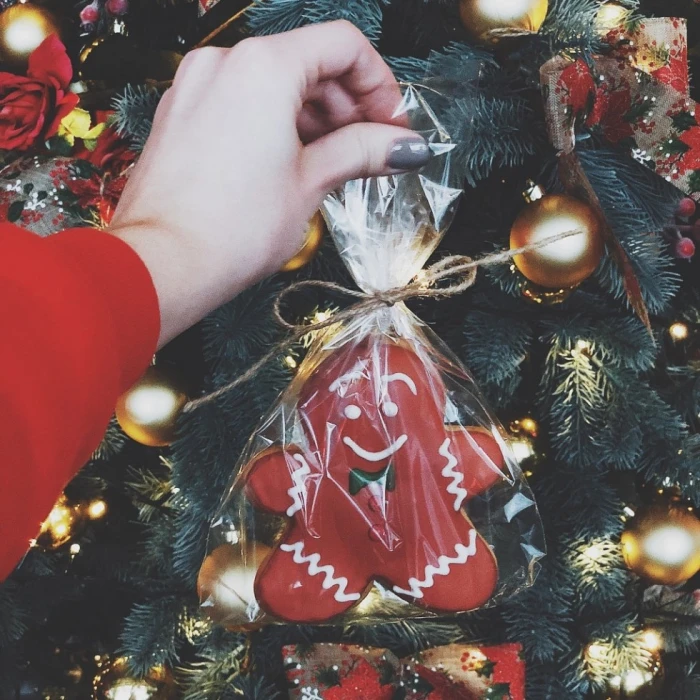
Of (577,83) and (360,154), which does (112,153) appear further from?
(577,83)

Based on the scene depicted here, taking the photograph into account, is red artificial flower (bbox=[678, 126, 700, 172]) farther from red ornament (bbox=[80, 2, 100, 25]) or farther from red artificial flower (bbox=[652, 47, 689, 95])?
red ornament (bbox=[80, 2, 100, 25])

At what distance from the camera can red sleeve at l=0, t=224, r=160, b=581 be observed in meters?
0.36

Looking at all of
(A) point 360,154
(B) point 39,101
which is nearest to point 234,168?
(A) point 360,154

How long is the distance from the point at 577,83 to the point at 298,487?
46 centimetres

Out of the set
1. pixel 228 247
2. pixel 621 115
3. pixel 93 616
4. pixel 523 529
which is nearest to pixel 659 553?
pixel 523 529

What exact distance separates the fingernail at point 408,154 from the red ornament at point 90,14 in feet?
1.92

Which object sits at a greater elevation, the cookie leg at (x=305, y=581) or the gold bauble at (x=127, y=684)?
the cookie leg at (x=305, y=581)

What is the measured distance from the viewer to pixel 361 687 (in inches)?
31.3

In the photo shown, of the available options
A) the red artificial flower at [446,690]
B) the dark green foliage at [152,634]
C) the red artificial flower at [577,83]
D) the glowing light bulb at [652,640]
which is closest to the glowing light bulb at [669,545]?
the glowing light bulb at [652,640]

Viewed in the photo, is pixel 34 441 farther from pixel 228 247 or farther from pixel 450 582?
pixel 450 582

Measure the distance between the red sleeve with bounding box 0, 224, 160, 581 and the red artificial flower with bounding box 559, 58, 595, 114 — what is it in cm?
45

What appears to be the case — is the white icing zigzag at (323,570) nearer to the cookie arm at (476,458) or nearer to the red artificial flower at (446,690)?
the cookie arm at (476,458)

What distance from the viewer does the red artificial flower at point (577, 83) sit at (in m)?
0.64

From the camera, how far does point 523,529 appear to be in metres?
0.65
